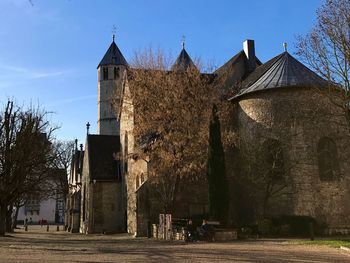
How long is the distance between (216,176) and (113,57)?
127 ft

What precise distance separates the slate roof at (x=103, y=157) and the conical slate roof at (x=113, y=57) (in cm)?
1795

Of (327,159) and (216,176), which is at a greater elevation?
(327,159)

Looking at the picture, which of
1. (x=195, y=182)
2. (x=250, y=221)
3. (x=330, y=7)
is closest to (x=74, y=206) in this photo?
(x=195, y=182)

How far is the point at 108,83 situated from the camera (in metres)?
57.8

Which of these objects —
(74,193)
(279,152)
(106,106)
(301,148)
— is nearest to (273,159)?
(279,152)

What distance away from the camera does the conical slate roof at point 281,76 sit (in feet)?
89.2

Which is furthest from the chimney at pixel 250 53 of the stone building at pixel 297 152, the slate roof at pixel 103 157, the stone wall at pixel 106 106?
the stone wall at pixel 106 106

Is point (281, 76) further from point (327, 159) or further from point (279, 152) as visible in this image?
point (327, 159)

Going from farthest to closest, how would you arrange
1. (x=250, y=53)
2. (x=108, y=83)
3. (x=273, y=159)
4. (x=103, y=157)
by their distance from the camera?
1. (x=108, y=83)
2. (x=103, y=157)
3. (x=250, y=53)
4. (x=273, y=159)

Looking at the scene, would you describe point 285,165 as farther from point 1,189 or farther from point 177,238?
point 1,189

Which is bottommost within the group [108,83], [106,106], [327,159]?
[327,159]

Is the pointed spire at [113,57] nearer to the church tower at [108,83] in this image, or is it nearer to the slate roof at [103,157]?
the church tower at [108,83]

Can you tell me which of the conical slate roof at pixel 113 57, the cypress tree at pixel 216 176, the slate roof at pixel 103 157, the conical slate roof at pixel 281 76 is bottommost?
the cypress tree at pixel 216 176

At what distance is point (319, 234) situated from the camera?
2511cm
